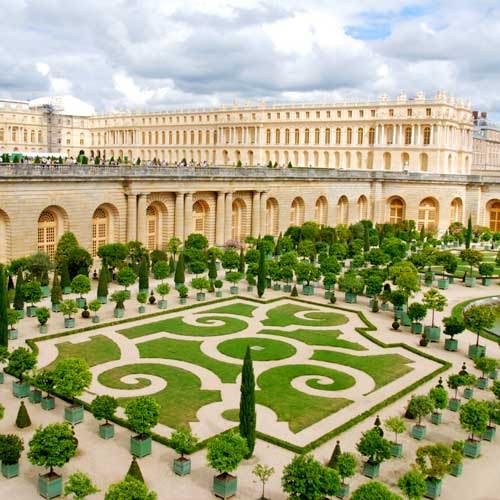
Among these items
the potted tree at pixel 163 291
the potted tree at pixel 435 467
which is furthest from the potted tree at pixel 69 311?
the potted tree at pixel 435 467

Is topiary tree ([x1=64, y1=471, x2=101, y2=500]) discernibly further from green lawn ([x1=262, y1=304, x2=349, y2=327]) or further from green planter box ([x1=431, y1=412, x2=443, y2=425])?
green lawn ([x1=262, y1=304, x2=349, y2=327])

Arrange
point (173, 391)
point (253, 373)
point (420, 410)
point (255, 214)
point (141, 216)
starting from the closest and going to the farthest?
point (253, 373) < point (420, 410) < point (173, 391) < point (141, 216) < point (255, 214)

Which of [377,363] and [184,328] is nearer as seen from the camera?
[377,363]

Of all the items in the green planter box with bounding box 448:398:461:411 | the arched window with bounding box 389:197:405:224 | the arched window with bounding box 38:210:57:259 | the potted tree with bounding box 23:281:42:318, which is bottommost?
Answer: the green planter box with bounding box 448:398:461:411

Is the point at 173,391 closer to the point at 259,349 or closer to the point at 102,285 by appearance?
the point at 259,349

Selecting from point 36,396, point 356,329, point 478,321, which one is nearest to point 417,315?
point 356,329

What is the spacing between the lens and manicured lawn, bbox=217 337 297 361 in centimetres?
2898

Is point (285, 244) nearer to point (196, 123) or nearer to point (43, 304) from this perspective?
point (43, 304)

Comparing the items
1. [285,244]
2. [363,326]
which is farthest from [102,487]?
[285,244]

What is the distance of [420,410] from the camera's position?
2183 centimetres

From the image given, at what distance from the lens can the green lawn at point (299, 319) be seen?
3494 centimetres

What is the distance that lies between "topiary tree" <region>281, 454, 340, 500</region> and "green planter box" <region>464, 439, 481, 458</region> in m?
6.28

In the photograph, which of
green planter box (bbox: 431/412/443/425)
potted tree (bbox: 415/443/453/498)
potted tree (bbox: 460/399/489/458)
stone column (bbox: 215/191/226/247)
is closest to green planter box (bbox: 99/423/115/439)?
potted tree (bbox: 415/443/453/498)

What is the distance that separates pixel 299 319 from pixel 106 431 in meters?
16.9
